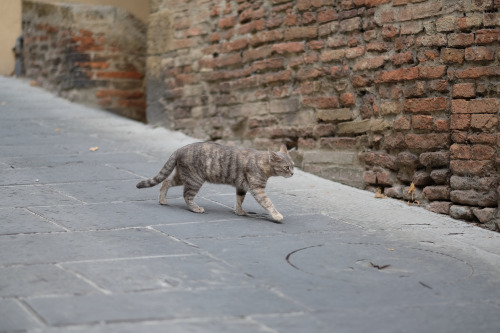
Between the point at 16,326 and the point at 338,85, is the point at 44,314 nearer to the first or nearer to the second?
the point at 16,326

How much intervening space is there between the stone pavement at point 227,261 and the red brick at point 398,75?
922mm

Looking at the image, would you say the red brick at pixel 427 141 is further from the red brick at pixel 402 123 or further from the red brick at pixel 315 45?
the red brick at pixel 315 45

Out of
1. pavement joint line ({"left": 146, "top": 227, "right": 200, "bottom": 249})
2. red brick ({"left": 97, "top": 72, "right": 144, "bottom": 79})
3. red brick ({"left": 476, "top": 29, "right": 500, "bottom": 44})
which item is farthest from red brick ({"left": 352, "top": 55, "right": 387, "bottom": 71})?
red brick ({"left": 97, "top": 72, "right": 144, "bottom": 79})

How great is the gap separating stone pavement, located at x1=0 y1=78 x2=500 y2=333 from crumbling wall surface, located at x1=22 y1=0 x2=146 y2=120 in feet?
10.5

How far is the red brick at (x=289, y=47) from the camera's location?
6.68 meters

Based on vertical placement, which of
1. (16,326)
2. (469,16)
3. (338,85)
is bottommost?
(16,326)

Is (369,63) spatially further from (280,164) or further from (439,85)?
(280,164)

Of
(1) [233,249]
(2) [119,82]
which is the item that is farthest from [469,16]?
(2) [119,82]

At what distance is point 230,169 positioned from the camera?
16.3 ft

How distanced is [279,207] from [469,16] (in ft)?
6.14

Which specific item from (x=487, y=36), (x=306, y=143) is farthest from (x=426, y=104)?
(x=306, y=143)

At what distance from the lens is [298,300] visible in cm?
333

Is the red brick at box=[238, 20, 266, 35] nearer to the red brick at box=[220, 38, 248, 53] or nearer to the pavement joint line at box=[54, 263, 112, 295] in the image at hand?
the red brick at box=[220, 38, 248, 53]

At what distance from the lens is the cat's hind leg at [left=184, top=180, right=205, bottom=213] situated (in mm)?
5078
